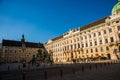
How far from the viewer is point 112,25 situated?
45.8m

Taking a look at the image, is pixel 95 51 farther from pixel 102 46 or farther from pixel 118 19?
pixel 118 19

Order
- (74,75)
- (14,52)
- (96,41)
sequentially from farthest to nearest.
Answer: (14,52) → (96,41) → (74,75)

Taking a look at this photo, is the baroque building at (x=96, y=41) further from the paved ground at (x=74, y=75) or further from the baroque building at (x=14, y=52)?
the baroque building at (x=14, y=52)

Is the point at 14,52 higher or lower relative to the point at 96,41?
lower

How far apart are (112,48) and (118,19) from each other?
1156 cm

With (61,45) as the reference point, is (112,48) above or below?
below

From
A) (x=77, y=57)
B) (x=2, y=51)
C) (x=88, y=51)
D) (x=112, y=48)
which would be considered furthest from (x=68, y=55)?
(x=2, y=51)

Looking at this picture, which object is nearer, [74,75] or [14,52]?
[74,75]

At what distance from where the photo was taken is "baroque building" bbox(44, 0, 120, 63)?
1753 inches

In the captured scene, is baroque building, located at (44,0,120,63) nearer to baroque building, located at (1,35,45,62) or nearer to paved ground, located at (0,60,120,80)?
paved ground, located at (0,60,120,80)

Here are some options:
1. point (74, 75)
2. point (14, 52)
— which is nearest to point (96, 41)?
point (74, 75)

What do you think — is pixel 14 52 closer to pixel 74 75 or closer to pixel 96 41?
pixel 96 41

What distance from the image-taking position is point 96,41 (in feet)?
173

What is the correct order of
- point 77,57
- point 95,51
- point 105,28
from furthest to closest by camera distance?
point 77,57, point 95,51, point 105,28
